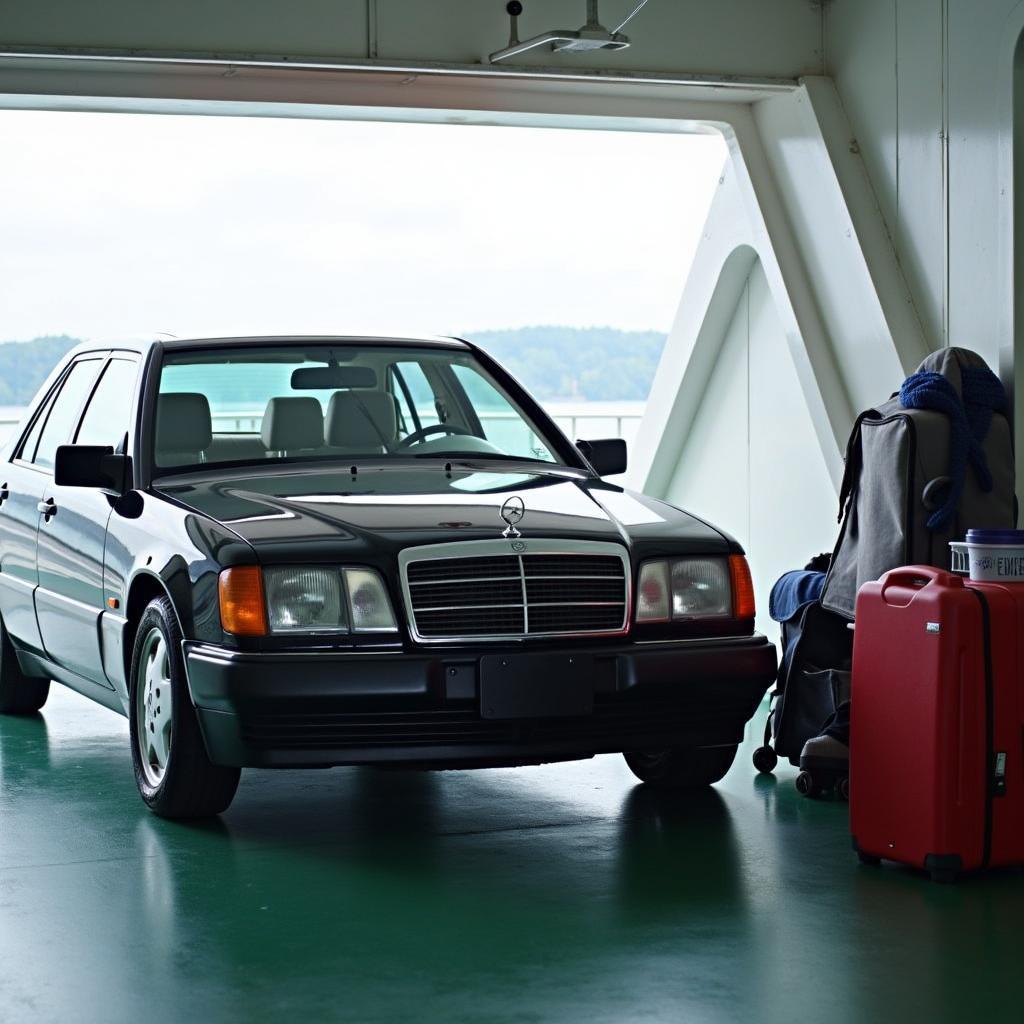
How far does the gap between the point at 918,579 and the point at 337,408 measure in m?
2.32

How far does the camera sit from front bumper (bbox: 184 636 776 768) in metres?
4.68

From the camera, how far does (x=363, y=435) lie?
19.9 ft

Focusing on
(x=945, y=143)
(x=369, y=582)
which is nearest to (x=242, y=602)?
(x=369, y=582)

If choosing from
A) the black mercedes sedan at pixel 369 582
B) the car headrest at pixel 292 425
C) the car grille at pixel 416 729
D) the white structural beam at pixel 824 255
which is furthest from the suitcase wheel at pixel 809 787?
the white structural beam at pixel 824 255

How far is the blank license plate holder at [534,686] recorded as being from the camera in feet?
15.6

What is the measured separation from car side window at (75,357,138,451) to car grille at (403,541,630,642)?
168cm

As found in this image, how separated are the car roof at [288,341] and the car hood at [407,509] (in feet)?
2.07

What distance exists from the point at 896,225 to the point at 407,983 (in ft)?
17.8

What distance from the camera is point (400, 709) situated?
4.71 metres

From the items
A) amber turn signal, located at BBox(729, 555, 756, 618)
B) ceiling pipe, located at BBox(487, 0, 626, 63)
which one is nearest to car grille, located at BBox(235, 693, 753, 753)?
amber turn signal, located at BBox(729, 555, 756, 618)

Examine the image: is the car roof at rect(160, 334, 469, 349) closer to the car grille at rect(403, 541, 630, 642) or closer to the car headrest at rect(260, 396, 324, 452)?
the car headrest at rect(260, 396, 324, 452)

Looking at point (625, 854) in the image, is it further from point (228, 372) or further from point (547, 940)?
point (228, 372)

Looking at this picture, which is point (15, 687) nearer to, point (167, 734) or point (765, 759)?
point (167, 734)

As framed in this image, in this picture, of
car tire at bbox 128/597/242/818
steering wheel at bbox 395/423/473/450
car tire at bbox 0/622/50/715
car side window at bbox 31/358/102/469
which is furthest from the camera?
car tire at bbox 0/622/50/715
